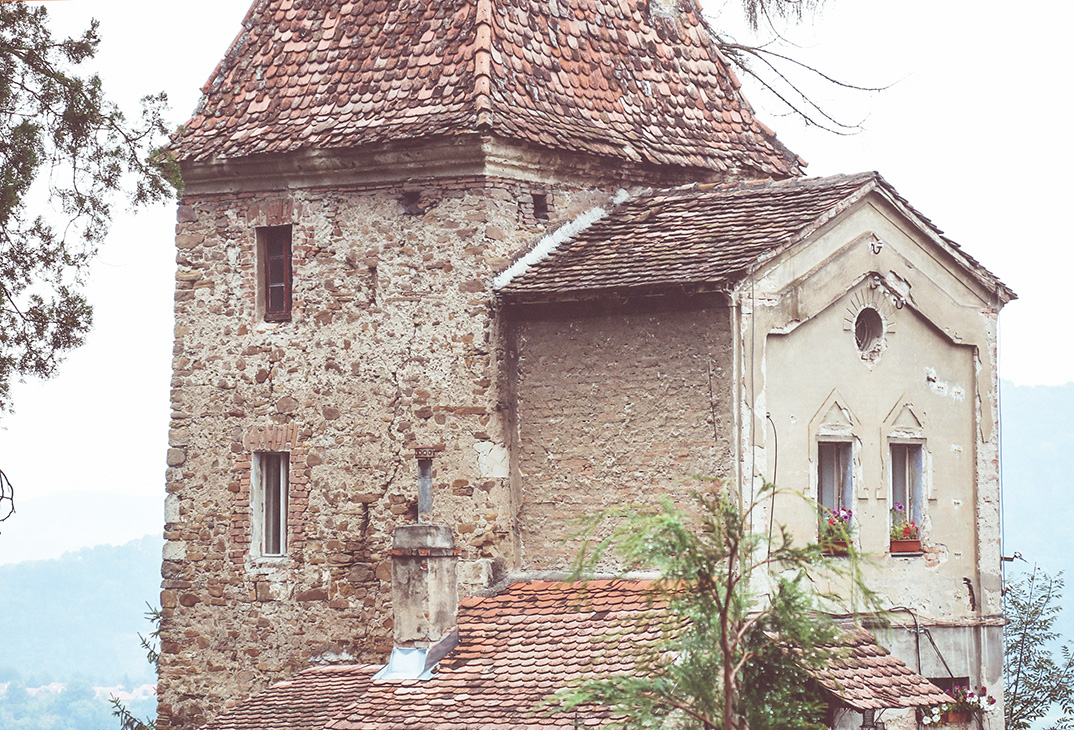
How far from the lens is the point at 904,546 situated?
1590 cm

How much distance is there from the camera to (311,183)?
53.7ft

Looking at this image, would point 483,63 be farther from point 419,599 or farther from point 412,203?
point 419,599

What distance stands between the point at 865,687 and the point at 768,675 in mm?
3251

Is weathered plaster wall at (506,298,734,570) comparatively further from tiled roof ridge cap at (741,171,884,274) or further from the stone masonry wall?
tiled roof ridge cap at (741,171,884,274)

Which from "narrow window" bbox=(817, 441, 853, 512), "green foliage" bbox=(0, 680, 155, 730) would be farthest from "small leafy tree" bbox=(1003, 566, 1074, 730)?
"green foliage" bbox=(0, 680, 155, 730)

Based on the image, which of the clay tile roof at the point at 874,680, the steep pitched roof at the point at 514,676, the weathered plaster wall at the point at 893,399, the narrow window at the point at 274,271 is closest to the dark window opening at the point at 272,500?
the narrow window at the point at 274,271

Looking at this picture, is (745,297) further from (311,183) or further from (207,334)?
(207,334)

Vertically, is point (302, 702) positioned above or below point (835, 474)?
below

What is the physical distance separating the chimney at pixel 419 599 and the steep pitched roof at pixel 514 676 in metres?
0.14

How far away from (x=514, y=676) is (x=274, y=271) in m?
5.07

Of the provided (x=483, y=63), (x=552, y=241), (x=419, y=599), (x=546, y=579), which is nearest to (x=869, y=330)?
(x=552, y=241)

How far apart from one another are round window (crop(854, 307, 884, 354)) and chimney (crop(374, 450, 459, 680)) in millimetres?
4294

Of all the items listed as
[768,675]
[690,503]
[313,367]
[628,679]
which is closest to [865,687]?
[690,503]

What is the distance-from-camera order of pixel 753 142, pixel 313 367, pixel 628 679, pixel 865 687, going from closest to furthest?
pixel 628 679
pixel 865 687
pixel 313 367
pixel 753 142
